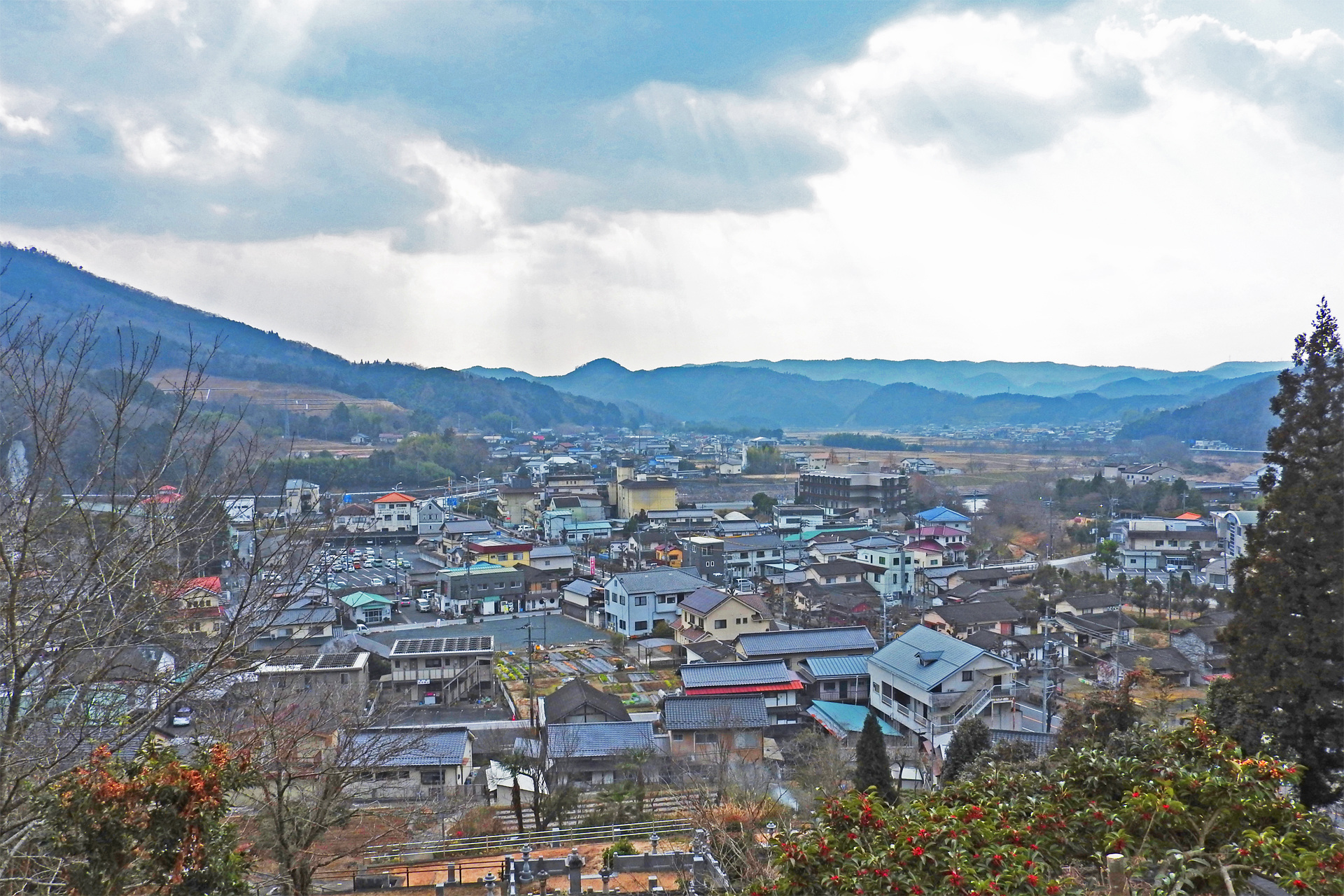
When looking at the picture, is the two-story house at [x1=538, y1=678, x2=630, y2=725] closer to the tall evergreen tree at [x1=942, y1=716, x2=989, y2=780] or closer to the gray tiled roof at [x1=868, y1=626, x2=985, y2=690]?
the gray tiled roof at [x1=868, y1=626, x2=985, y2=690]

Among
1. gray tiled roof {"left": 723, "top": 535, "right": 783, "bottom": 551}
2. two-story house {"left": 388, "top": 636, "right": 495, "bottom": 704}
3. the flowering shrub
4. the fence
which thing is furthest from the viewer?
gray tiled roof {"left": 723, "top": 535, "right": 783, "bottom": 551}

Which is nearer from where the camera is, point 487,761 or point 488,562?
point 487,761

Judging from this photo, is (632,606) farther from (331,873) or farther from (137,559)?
(137,559)

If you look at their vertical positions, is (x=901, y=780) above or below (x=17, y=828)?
below

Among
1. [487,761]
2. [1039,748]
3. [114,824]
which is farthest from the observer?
[487,761]

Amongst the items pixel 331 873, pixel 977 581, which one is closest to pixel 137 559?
pixel 331 873

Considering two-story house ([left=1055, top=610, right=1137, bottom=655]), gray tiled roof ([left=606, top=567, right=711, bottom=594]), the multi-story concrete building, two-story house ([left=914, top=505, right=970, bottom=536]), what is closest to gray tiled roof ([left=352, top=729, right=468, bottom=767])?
gray tiled roof ([left=606, top=567, right=711, bottom=594])

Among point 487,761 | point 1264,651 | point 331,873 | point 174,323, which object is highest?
point 174,323
